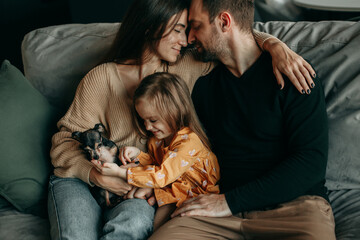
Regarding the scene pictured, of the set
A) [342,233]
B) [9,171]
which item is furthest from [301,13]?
[9,171]

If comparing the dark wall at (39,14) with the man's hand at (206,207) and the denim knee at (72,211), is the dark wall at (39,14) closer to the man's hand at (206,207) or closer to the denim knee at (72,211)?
the denim knee at (72,211)

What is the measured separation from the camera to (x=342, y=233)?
4.79 ft

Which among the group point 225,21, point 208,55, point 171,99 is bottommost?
point 171,99

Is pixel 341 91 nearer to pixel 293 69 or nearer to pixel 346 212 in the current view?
pixel 293 69

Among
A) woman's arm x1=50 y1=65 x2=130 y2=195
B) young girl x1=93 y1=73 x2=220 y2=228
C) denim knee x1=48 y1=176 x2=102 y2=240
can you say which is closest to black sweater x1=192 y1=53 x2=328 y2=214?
young girl x1=93 y1=73 x2=220 y2=228

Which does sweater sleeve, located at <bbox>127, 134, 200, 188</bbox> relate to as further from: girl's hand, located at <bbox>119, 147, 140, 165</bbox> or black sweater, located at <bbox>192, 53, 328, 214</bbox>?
black sweater, located at <bbox>192, 53, 328, 214</bbox>

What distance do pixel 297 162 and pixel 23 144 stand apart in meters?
1.30

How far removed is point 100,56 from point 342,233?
1.50 m

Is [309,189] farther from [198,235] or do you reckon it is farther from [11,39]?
[11,39]

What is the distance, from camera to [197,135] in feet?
5.43

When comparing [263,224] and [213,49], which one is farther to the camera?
[213,49]

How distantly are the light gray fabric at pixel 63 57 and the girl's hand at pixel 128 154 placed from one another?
0.59 meters

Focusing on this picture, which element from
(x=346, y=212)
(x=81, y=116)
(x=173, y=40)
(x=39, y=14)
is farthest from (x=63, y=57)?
(x=39, y=14)

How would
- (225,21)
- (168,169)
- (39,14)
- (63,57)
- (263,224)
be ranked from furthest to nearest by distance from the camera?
1. (39,14)
2. (63,57)
3. (225,21)
4. (168,169)
5. (263,224)
